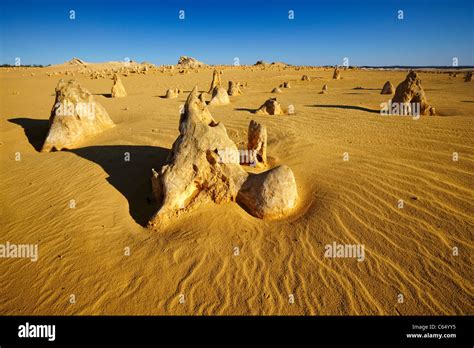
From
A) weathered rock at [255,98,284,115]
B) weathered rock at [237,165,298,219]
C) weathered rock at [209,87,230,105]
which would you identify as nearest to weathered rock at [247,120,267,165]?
weathered rock at [237,165,298,219]

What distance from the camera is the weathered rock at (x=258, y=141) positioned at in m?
5.81

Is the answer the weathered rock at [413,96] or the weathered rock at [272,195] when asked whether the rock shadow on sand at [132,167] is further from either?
the weathered rock at [413,96]

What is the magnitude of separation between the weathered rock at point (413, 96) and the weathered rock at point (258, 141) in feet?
22.1

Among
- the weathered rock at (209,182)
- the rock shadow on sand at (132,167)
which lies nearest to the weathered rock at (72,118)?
the rock shadow on sand at (132,167)

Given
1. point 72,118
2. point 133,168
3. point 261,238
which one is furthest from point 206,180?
point 72,118

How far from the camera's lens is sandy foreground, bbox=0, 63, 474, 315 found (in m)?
3.25

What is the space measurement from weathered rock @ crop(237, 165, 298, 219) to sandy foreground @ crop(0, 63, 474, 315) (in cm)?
19

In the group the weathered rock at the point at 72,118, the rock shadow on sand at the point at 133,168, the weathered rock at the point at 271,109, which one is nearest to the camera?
the rock shadow on sand at the point at 133,168

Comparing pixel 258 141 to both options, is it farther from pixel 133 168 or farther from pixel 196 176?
pixel 133 168

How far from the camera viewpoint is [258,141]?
19.4ft

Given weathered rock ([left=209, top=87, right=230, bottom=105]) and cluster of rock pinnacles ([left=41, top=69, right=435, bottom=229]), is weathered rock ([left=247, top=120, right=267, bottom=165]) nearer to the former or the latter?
cluster of rock pinnacles ([left=41, top=69, right=435, bottom=229])

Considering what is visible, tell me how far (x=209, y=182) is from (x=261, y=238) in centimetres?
135
